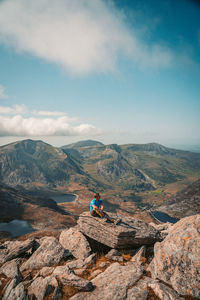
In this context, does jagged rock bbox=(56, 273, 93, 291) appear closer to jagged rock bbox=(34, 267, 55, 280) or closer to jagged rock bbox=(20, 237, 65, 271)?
jagged rock bbox=(34, 267, 55, 280)

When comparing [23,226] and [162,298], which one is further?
[23,226]

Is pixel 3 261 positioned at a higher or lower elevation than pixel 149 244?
lower

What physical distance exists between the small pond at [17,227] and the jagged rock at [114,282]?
189 m

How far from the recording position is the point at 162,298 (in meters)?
10.3

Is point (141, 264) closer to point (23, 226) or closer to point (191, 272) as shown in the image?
point (191, 272)

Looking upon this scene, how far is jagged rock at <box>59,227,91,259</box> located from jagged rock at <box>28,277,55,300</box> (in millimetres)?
7166

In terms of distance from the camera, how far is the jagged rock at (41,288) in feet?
40.1

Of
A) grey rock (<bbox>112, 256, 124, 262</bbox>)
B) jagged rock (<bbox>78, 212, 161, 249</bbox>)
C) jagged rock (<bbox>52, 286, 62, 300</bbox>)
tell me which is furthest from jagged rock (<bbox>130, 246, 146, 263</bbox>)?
jagged rock (<bbox>52, 286, 62, 300</bbox>)

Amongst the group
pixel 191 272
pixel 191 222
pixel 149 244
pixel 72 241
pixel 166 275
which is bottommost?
pixel 72 241

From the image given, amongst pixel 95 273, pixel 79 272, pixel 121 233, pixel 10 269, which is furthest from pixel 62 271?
pixel 10 269

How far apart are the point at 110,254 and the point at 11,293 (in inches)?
420

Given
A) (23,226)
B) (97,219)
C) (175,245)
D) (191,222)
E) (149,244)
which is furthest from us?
(23,226)

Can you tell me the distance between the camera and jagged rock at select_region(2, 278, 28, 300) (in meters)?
12.4

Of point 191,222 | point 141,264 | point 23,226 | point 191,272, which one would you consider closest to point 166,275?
point 191,272
